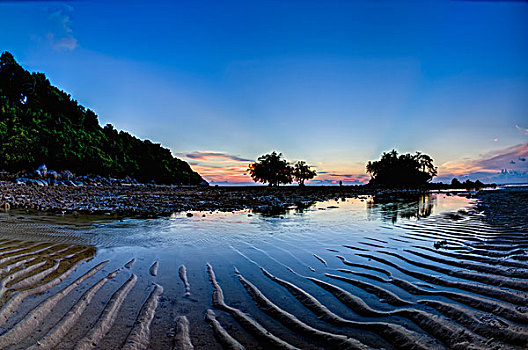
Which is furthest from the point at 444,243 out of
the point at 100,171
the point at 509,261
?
the point at 100,171

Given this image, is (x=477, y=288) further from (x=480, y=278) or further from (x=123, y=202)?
(x=123, y=202)

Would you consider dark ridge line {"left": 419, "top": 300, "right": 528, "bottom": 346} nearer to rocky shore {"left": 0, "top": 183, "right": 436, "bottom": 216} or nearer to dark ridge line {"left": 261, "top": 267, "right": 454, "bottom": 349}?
dark ridge line {"left": 261, "top": 267, "right": 454, "bottom": 349}

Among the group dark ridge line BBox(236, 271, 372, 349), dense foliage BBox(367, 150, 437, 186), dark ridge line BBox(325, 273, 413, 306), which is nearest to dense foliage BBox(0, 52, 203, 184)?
dark ridge line BBox(236, 271, 372, 349)

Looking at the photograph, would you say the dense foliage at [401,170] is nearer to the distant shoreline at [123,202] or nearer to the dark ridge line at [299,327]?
the distant shoreline at [123,202]

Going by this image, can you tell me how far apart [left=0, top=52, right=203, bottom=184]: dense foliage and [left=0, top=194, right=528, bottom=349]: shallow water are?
199 ft

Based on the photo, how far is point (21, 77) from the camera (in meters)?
83.9

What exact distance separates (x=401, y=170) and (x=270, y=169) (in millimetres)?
55612

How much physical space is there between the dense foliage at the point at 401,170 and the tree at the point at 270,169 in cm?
4304

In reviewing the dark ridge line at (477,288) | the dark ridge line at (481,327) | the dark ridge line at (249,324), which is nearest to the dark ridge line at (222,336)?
the dark ridge line at (249,324)

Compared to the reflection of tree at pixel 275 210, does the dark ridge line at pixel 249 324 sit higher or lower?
lower

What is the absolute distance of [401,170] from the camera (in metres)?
111

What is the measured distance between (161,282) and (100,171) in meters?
89.1

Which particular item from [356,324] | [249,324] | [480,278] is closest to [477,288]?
[480,278]

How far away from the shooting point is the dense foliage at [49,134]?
182 ft
